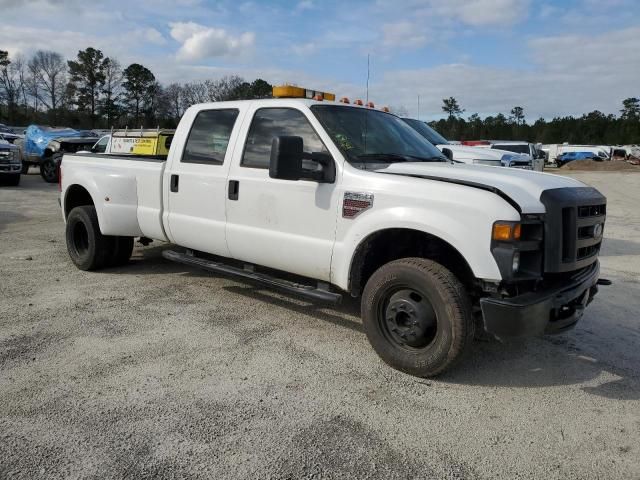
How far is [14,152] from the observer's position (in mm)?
16859

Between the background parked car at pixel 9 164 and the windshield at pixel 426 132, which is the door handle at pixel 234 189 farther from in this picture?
the background parked car at pixel 9 164

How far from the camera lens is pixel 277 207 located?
178 inches

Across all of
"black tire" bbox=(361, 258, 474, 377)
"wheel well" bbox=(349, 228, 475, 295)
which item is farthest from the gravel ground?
"wheel well" bbox=(349, 228, 475, 295)

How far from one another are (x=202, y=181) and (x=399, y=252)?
2026 mm

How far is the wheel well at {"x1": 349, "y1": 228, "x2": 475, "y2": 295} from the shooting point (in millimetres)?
3969

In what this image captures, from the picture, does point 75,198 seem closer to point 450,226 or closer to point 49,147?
point 450,226

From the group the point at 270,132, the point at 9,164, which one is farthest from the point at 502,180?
the point at 9,164

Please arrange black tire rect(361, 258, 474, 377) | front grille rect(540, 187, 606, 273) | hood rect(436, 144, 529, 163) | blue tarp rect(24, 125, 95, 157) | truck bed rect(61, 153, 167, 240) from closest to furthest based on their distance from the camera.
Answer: front grille rect(540, 187, 606, 273) < black tire rect(361, 258, 474, 377) < truck bed rect(61, 153, 167, 240) < hood rect(436, 144, 529, 163) < blue tarp rect(24, 125, 95, 157)

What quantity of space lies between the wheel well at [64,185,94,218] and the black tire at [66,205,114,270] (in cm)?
30

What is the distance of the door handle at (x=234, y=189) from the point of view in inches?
189

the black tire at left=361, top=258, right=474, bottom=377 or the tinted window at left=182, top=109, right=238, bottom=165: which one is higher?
the tinted window at left=182, top=109, right=238, bottom=165

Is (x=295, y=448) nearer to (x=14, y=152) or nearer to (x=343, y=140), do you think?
(x=343, y=140)

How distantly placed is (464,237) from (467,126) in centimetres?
7905

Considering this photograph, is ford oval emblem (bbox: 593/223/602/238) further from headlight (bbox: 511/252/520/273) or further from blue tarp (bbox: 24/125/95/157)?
blue tarp (bbox: 24/125/95/157)
